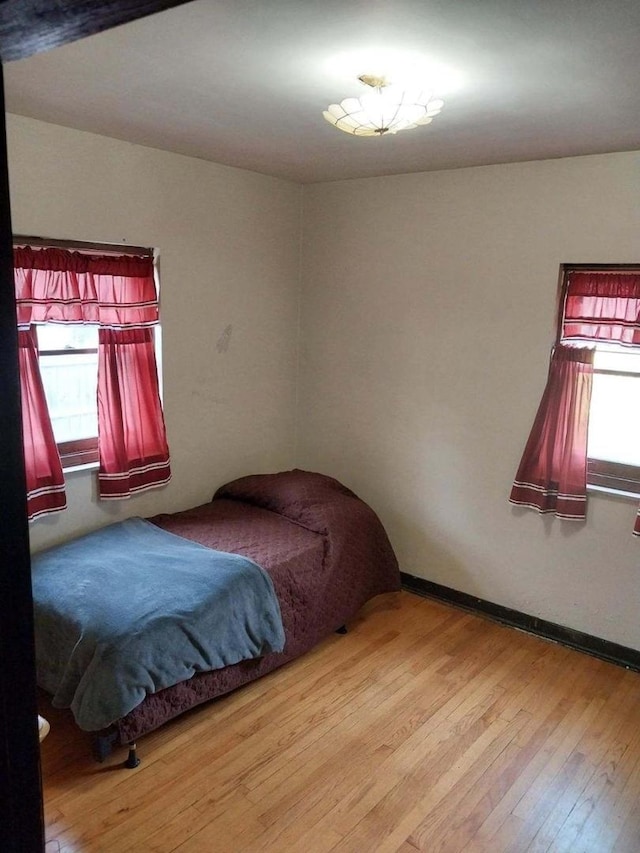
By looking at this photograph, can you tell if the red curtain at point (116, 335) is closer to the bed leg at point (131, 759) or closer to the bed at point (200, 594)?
the bed at point (200, 594)

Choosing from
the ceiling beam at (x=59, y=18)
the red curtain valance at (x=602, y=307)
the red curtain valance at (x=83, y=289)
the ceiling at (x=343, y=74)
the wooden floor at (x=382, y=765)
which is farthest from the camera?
the red curtain valance at (x=602, y=307)

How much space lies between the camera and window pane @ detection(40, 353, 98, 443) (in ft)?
9.97

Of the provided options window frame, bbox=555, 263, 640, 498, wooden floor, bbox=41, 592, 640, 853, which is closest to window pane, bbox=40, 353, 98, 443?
wooden floor, bbox=41, 592, 640, 853

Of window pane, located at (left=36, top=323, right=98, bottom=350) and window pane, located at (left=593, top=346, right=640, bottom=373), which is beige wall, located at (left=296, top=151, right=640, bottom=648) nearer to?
window pane, located at (left=593, top=346, right=640, bottom=373)

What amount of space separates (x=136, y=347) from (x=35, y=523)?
0.96m

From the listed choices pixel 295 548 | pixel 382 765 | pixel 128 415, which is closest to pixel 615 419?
pixel 295 548

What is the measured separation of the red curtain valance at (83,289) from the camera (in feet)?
9.00

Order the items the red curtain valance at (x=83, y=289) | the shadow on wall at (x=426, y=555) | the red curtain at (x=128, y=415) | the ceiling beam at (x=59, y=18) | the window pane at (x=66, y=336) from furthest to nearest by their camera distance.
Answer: the shadow on wall at (x=426, y=555)
the red curtain at (x=128, y=415)
the window pane at (x=66, y=336)
the red curtain valance at (x=83, y=289)
the ceiling beam at (x=59, y=18)

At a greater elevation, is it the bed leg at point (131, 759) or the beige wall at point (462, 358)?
the beige wall at point (462, 358)

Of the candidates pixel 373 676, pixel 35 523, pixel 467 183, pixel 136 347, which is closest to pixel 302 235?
pixel 467 183

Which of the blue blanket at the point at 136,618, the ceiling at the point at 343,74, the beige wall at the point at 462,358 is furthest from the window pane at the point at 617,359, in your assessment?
the blue blanket at the point at 136,618

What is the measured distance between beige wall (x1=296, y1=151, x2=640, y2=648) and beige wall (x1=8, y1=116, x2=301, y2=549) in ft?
0.83

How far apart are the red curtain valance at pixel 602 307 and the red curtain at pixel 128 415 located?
2075 mm

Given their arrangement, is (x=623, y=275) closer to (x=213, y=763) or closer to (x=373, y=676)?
(x=373, y=676)
